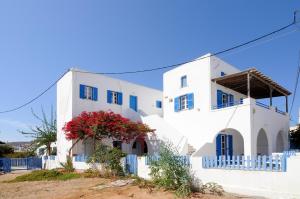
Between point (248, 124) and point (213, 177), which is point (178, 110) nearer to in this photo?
point (248, 124)

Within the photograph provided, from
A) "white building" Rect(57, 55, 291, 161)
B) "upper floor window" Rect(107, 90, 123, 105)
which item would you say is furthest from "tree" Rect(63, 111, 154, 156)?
"upper floor window" Rect(107, 90, 123, 105)

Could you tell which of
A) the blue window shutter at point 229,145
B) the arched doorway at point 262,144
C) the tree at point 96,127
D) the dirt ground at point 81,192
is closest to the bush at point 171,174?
the dirt ground at point 81,192

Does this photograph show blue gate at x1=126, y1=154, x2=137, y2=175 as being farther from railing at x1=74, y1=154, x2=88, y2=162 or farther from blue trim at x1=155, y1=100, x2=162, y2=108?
blue trim at x1=155, y1=100, x2=162, y2=108

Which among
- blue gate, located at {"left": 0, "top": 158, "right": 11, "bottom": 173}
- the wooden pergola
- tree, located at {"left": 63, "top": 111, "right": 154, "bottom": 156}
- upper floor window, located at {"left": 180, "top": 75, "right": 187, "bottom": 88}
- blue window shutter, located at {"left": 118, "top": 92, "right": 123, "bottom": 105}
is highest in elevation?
upper floor window, located at {"left": 180, "top": 75, "right": 187, "bottom": 88}

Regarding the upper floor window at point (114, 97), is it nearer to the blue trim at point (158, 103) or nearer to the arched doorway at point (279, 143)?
the blue trim at point (158, 103)

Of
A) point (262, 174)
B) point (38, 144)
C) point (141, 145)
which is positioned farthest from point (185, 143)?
point (38, 144)

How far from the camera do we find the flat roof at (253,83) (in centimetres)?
1934

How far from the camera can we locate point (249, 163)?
11664 mm

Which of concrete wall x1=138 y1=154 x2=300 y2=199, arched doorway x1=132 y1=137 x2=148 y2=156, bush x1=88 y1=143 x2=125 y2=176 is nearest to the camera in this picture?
concrete wall x1=138 y1=154 x2=300 y2=199

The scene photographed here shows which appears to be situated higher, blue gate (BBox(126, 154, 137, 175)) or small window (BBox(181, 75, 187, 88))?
small window (BBox(181, 75, 187, 88))

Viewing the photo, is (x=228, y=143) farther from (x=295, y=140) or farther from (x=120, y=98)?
(x=120, y=98)

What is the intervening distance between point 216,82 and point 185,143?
4.78 metres

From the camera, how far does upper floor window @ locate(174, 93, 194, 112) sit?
22425 millimetres

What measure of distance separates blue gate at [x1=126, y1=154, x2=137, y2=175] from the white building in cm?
472
